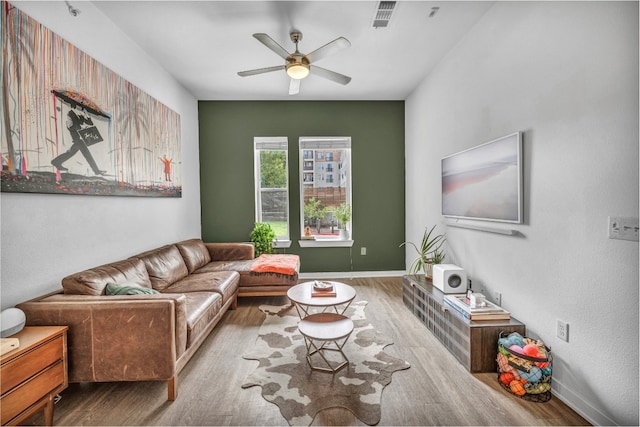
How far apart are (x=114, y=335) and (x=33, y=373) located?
1.23 ft

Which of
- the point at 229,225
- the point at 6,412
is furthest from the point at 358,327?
the point at 229,225

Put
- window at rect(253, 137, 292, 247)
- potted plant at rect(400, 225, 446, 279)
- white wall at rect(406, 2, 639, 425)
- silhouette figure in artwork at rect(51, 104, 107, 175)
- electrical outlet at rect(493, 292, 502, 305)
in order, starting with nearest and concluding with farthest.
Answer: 1. white wall at rect(406, 2, 639, 425)
2. silhouette figure in artwork at rect(51, 104, 107, 175)
3. electrical outlet at rect(493, 292, 502, 305)
4. potted plant at rect(400, 225, 446, 279)
5. window at rect(253, 137, 292, 247)

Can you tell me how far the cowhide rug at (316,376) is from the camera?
1819 mm

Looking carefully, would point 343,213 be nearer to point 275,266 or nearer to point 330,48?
point 275,266

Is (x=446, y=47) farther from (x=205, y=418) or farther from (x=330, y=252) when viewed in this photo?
(x=205, y=418)

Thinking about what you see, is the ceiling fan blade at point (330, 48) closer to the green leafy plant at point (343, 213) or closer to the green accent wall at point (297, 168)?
the green accent wall at point (297, 168)

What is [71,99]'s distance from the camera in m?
2.20

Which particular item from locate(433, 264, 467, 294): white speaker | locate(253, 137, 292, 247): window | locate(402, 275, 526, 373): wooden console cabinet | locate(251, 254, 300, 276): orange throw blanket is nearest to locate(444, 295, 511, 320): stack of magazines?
locate(402, 275, 526, 373): wooden console cabinet

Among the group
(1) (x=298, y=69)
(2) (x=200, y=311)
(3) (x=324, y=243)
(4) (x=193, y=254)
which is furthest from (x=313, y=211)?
(2) (x=200, y=311)

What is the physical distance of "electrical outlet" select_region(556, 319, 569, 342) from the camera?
1861mm

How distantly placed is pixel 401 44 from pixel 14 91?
128 inches

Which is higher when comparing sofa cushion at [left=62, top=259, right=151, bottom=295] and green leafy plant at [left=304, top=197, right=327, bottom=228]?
green leafy plant at [left=304, top=197, right=327, bottom=228]

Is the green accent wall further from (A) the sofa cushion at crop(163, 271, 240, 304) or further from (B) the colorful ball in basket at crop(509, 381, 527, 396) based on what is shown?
(B) the colorful ball in basket at crop(509, 381, 527, 396)

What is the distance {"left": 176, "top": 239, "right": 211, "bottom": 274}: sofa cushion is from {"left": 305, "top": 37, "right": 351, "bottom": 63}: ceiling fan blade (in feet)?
8.73
